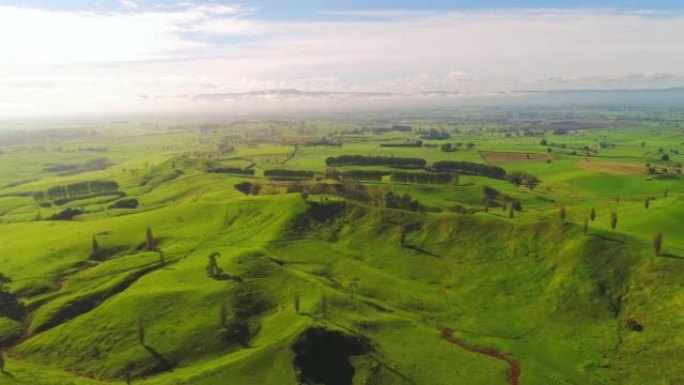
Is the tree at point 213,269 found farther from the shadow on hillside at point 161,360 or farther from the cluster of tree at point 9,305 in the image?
the cluster of tree at point 9,305

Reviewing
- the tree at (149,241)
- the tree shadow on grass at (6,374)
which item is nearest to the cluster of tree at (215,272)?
the tree at (149,241)

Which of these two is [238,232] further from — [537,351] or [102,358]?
[537,351]

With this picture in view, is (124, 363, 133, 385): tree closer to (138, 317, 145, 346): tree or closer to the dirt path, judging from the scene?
(138, 317, 145, 346): tree

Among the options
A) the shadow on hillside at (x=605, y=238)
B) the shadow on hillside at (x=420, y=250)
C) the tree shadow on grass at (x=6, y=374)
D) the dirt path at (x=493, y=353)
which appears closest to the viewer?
the dirt path at (x=493, y=353)

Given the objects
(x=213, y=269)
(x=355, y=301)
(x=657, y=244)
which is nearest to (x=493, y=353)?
(x=355, y=301)

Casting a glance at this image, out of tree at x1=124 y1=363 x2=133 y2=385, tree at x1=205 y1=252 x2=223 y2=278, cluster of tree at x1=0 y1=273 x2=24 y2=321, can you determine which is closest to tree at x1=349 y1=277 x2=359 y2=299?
tree at x1=205 y1=252 x2=223 y2=278
